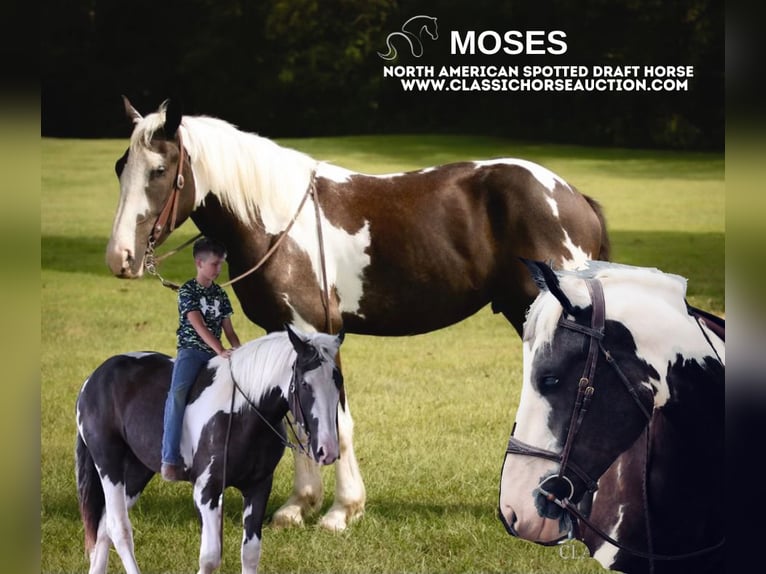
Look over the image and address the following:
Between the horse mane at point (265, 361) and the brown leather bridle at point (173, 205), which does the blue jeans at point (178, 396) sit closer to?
the horse mane at point (265, 361)

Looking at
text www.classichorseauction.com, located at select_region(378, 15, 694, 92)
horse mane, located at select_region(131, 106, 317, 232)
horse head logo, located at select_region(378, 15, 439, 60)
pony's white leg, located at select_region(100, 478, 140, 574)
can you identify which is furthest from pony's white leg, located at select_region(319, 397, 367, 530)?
horse head logo, located at select_region(378, 15, 439, 60)

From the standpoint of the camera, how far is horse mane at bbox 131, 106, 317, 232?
391 cm

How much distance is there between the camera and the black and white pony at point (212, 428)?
289 cm

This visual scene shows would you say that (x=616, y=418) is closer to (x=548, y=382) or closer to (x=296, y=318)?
(x=548, y=382)

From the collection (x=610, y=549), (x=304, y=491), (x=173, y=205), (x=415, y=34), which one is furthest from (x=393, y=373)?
(x=610, y=549)

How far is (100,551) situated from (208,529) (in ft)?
1.88

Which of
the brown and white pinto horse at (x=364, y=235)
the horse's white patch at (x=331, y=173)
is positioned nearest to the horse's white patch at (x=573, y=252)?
the brown and white pinto horse at (x=364, y=235)

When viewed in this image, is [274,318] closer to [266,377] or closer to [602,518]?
[266,377]

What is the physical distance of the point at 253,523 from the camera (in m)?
3.09

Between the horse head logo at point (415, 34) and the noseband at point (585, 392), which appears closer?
the noseband at point (585, 392)

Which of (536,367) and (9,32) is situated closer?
(536,367)

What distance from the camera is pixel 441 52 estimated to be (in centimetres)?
434

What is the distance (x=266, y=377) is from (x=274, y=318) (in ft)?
3.62

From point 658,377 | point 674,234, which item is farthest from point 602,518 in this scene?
point 674,234
